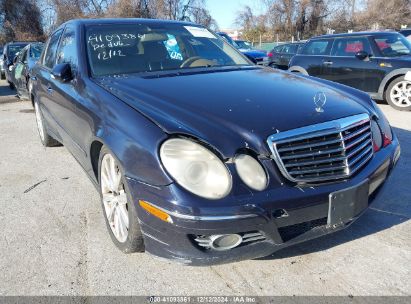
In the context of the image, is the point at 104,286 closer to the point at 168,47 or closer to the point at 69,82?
the point at 69,82

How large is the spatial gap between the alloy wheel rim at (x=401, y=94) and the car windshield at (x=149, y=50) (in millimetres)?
4965

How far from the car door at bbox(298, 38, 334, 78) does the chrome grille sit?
6901 millimetres

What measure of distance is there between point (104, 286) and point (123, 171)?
73 cm

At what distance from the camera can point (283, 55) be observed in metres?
13.1

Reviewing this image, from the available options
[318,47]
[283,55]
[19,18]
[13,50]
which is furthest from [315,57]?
[19,18]

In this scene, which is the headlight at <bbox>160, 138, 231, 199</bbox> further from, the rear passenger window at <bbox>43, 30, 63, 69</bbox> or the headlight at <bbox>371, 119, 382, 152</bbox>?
the rear passenger window at <bbox>43, 30, 63, 69</bbox>

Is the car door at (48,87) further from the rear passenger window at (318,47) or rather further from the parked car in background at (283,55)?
the parked car in background at (283,55)

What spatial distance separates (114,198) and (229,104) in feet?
3.41

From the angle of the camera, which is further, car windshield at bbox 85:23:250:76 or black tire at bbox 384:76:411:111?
black tire at bbox 384:76:411:111

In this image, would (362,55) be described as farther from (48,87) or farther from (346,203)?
(346,203)

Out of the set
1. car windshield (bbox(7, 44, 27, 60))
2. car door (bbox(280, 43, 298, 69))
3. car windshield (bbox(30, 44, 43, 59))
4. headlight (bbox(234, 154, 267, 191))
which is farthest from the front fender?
car windshield (bbox(7, 44, 27, 60))

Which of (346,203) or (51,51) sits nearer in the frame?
(346,203)

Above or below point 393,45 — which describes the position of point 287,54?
below

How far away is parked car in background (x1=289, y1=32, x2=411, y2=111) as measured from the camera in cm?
771
